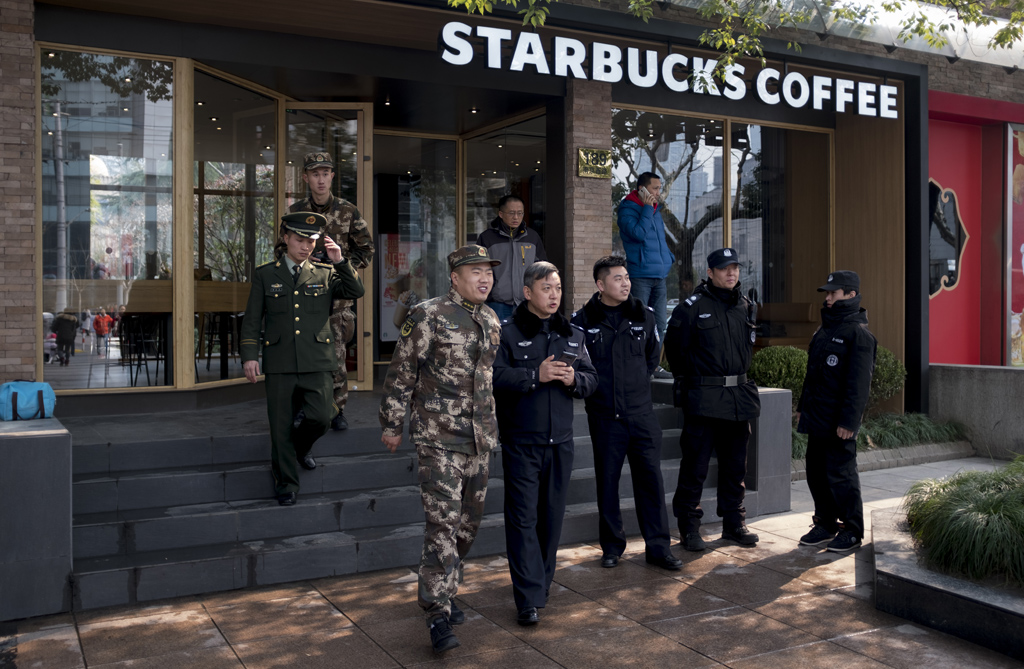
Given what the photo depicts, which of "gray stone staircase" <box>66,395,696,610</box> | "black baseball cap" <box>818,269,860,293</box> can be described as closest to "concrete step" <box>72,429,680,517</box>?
"gray stone staircase" <box>66,395,696,610</box>

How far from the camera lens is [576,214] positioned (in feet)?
33.3

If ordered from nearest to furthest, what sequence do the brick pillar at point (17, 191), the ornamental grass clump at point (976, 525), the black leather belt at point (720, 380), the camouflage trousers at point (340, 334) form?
the ornamental grass clump at point (976, 525) < the black leather belt at point (720, 380) < the camouflage trousers at point (340, 334) < the brick pillar at point (17, 191)

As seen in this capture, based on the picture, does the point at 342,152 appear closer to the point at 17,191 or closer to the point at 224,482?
the point at 17,191

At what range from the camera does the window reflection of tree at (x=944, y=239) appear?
13.3 meters

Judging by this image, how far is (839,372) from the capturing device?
639cm

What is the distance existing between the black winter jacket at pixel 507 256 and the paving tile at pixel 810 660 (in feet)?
15.3

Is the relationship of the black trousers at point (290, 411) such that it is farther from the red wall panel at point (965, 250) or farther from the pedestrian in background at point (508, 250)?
the red wall panel at point (965, 250)

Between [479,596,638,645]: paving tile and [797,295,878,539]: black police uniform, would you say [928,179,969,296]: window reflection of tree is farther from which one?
[479,596,638,645]: paving tile

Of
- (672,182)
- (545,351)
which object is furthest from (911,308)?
(545,351)

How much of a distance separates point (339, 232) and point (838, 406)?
4.05m

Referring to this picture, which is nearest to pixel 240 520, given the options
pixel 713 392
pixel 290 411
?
pixel 290 411

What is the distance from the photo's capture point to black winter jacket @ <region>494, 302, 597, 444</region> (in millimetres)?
4965

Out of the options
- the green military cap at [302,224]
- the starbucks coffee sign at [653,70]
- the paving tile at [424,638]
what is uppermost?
the starbucks coffee sign at [653,70]

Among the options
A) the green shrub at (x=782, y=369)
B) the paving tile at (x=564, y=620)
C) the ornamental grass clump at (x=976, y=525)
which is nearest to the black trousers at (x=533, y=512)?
the paving tile at (x=564, y=620)
